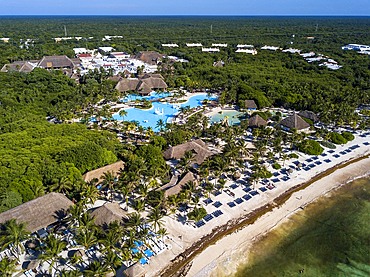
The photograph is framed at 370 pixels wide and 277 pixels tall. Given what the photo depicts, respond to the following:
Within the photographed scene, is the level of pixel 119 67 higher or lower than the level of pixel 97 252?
higher

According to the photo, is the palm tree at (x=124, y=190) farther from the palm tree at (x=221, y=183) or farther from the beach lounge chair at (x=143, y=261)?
the palm tree at (x=221, y=183)

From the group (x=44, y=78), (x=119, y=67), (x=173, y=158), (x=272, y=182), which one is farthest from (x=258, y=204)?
(x=119, y=67)

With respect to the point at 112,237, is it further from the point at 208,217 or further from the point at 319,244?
the point at 319,244

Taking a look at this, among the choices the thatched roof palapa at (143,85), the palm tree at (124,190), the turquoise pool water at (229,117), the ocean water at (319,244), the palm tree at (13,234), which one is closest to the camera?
the palm tree at (13,234)

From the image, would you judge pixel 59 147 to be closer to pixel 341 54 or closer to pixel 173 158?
pixel 173 158

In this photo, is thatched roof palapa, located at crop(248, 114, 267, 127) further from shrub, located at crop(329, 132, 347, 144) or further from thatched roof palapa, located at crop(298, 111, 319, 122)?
shrub, located at crop(329, 132, 347, 144)

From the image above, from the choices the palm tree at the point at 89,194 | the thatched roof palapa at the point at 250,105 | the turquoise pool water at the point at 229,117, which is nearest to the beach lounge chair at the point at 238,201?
the palm tree at the point at 89,194

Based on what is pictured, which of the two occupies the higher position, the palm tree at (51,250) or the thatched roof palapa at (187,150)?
Result: the thatched roof palapa at (187,150)

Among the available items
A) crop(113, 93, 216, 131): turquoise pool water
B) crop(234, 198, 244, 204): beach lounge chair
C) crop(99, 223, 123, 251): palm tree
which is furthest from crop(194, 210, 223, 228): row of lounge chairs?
crop(113, 93, 216, 131): turquoise pool water
